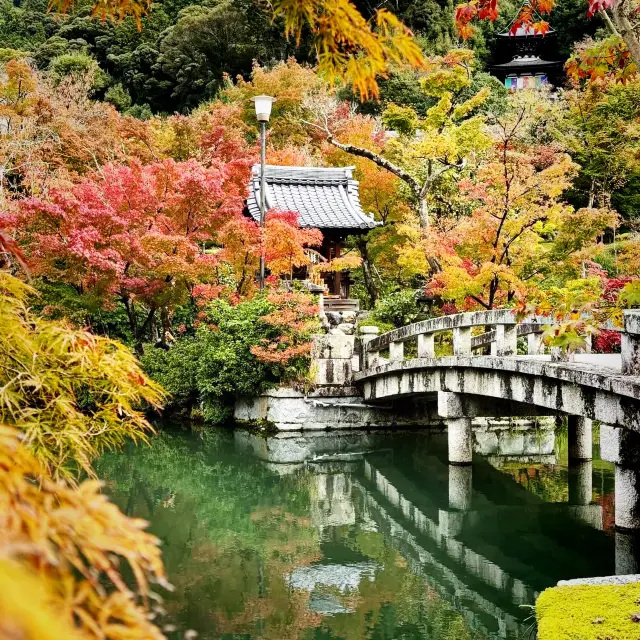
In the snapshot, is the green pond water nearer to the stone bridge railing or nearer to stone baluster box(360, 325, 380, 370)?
stone baluster box(360, 325, 380, 370)

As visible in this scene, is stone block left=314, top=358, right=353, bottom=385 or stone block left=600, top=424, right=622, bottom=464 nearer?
stone block left=600, top=424, right=622, bottom=464

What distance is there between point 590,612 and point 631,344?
2.92 metres

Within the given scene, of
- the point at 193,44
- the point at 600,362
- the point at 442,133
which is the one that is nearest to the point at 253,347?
the point at 442,133

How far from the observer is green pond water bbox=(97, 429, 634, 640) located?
6980 millimetres

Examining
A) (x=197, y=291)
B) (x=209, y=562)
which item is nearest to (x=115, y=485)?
(x=209, y=562)

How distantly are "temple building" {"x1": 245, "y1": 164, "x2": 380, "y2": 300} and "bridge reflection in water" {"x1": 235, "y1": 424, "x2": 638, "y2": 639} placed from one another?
5.54m

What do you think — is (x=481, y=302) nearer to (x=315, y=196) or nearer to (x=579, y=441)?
(x=579, y=441)

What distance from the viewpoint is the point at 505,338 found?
10.3 m

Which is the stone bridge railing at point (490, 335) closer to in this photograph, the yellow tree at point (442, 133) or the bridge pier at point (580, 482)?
the bridge pier at point (580, 482)

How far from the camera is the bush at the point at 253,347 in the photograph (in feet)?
49.7

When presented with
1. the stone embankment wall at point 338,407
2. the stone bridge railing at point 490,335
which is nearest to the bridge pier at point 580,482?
the stone bridge railing at point 490,335

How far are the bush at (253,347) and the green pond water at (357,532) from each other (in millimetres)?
1004

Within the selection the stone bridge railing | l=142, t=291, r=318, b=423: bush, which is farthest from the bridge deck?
l=142, t=291, r=318, b=423: bush

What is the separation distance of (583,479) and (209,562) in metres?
6.36
